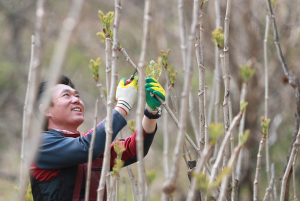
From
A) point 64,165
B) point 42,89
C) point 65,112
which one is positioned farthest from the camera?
point 42,89

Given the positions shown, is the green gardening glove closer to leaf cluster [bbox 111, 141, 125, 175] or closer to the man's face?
leaf cluster [bbox 111, 141, 125, 175]

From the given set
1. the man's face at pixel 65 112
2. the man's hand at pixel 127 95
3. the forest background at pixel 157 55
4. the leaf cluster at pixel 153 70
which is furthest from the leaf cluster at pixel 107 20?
the forest background at pixel 157 55

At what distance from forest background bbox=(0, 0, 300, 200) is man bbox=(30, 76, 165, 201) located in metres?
1.12

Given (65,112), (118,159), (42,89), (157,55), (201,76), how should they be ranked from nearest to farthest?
(118,159)
(201,76)
(65,112)
(42,89)
(157,55)

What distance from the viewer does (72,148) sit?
125cm

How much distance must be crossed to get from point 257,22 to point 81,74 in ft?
11.2

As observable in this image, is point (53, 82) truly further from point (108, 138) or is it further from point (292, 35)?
point (292, 35)

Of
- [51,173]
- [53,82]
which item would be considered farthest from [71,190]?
[53,82]

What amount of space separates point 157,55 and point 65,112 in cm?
262

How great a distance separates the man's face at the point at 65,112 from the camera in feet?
5.01

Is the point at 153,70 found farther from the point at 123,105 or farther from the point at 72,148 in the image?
the point at 72,148

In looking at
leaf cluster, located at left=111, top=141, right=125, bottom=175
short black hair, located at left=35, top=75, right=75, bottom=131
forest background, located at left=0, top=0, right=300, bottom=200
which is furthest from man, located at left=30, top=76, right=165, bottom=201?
forest background, located at left=0, top=0, right=300, bottom=200

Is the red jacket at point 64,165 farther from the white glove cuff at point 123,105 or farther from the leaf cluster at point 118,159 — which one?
the leaf cluster at point 118,159

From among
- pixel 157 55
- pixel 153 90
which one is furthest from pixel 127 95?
pixel 157 55
